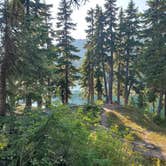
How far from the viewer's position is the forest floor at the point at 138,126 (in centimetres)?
1281

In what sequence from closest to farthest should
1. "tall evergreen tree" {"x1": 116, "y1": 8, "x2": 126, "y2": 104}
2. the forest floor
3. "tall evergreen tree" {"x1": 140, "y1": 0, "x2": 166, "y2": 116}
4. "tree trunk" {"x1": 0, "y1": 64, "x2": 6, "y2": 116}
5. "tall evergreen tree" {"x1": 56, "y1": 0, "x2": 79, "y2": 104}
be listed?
1. "tree trunk" {"x1": 0, "y1": 64, "x2": 6, "y2": 116}
2. the forest floor
3. "tall evergreen tree" {"x1": 140, "y1": 0, "x2": 166, "y2": 116}
4. "tall evergreen tree" {"x1": 56, "y1": 0, "x2": 79, "y2": 104}
5. "tall evergreen tree" {"x1": 116, "y1": 8, "x2": 126, "y2": 104}

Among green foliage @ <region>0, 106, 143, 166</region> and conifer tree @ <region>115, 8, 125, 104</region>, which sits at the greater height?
conifer tree @ <region>115, 8, 125, 104</region>

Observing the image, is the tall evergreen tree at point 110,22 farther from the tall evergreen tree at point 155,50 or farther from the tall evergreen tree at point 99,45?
the tall evergreen tree at point 155,50

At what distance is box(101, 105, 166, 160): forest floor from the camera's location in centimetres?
1281

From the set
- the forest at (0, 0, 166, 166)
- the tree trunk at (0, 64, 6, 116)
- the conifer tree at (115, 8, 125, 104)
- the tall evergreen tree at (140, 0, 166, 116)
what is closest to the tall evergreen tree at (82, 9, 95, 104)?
the forest at (0, 0, 166, 166)

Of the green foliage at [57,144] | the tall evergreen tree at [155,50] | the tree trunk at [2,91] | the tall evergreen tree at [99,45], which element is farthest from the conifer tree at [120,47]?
the green foliage at [57,144]

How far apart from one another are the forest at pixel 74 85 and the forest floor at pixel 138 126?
0.06 meters

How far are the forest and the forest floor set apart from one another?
2.2 inches

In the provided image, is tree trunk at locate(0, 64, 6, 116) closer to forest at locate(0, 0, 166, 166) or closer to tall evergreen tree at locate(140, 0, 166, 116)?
forest at locate(0, 0, 166, 166)

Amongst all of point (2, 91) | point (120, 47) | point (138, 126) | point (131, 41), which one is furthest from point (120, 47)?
point (2, 91)

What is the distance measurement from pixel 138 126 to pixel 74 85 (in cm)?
1149

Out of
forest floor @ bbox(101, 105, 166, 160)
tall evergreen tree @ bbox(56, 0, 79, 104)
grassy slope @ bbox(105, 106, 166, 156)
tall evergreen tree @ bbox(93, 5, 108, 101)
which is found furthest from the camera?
tall evergreen tree @ bbox(93, 5, 108, 101)

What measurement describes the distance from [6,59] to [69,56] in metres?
17.0

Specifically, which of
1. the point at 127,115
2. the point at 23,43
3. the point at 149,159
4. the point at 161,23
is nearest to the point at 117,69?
the point at 161,23
